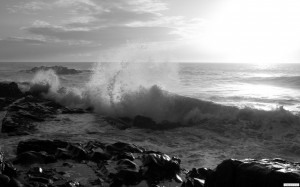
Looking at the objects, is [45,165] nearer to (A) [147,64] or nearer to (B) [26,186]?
(B) [26,186]

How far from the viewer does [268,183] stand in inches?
204

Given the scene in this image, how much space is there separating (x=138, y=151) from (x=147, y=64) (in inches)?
604

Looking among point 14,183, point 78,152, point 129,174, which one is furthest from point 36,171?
point 129,174

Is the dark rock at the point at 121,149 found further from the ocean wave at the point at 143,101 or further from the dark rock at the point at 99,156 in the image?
the ocean wave at the point at 143,101

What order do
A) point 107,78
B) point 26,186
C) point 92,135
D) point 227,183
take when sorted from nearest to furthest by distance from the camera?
1. point 227,183
2. point 26,186
3. point 92,135
4. point 107,78

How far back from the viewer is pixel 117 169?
807 cm

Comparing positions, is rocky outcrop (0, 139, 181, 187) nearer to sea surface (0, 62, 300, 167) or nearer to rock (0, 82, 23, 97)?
sea surface (0, 62, 300, 167)

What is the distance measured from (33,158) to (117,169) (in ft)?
7.55

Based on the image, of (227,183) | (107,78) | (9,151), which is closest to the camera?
(227,183)

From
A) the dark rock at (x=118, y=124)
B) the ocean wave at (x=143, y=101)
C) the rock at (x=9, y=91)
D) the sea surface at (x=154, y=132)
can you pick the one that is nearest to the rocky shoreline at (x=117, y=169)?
the sea surface at (x=154, y=132)

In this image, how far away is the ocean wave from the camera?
1541cm

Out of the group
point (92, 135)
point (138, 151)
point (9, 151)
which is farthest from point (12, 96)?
point (138, 151)

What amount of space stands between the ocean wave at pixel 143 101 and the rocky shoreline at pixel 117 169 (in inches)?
288

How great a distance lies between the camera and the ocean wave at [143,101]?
607 inches
